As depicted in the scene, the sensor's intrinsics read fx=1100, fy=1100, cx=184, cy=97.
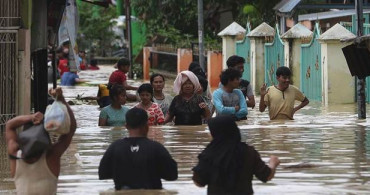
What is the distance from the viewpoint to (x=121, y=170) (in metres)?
8.91

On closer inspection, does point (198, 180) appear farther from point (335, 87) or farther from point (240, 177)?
point (335, 87)

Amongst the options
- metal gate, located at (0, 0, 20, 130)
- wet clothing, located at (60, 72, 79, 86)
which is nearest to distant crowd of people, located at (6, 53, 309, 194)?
metal gate, located at (0, 0, 20, 130)

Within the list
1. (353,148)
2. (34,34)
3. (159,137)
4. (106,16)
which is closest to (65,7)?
(34,34)

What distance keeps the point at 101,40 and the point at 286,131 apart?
5109cm

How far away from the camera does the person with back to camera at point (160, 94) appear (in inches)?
631

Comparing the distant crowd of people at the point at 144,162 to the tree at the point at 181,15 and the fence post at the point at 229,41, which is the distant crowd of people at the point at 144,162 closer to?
the fence post at the point at 229,41

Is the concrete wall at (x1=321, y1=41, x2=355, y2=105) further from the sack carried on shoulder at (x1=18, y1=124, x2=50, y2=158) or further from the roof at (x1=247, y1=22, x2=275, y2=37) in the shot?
the sack carried on shoulder at (x1=18, y1=124, x2=50, y2=158)

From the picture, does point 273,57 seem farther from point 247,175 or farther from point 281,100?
point 247,175

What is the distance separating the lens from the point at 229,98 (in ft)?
51.5

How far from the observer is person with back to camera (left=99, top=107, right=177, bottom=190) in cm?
885

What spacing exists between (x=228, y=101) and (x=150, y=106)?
114 cm

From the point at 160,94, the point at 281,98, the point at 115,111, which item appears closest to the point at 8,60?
the point at 115,111

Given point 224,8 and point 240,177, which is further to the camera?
point 224,8

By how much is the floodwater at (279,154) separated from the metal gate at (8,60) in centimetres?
58
